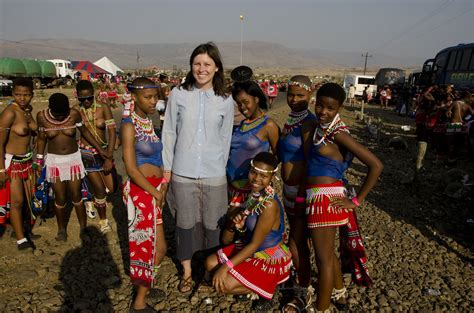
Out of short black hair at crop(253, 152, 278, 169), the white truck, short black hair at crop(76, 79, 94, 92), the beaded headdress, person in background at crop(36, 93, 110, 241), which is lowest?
the white truck

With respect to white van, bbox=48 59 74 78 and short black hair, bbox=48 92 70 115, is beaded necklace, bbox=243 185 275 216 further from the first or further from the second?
white van, bbox=48 59 74 78

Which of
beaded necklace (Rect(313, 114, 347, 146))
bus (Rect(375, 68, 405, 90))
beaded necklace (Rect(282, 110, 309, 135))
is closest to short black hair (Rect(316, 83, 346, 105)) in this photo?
beaded necklace (Rect(313, 114, 347, 146))

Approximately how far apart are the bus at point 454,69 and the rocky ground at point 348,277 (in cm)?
1111

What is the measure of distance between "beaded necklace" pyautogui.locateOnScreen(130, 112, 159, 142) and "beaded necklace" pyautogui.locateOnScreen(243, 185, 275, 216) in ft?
3.17

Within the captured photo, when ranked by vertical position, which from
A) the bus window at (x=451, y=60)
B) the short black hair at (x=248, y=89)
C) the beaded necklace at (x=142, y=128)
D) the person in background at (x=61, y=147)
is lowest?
the person in background at (x=61, y=147)

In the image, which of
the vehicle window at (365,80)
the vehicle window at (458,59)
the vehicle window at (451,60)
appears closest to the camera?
the vehicle window at (458,59)

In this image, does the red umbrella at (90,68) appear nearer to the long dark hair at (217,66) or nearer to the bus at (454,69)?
the bus at (454,69)

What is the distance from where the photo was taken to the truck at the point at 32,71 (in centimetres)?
3306

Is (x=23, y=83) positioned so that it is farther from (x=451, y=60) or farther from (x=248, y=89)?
(x=451, y=60)

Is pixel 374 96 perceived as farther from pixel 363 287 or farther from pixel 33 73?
pixel 33 73

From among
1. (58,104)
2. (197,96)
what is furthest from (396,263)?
(58,104)

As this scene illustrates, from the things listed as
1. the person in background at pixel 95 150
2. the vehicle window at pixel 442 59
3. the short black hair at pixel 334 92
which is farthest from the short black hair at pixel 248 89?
the vehicle window at pixel 442 59

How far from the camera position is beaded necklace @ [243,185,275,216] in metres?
2.93

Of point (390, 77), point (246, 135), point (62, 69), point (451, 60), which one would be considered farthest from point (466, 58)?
point (62, 69)
